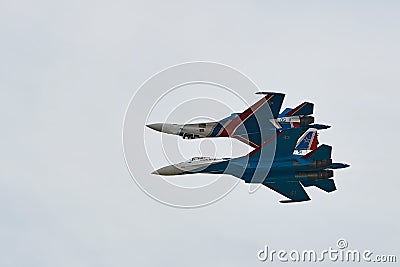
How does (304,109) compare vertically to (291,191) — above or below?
above

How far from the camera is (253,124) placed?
121 metres

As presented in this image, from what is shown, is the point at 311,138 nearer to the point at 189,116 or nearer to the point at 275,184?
the point at 275,184

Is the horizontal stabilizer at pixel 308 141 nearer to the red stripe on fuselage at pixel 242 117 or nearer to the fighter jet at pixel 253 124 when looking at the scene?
the fighter jet at pixel 253 124

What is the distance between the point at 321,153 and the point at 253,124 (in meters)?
8.54

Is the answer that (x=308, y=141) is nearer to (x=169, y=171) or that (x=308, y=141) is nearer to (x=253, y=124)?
(x=253, y=124)

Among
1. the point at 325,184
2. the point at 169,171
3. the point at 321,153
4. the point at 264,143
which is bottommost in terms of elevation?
the point at 169,171

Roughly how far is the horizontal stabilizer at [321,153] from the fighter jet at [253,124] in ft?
10.7

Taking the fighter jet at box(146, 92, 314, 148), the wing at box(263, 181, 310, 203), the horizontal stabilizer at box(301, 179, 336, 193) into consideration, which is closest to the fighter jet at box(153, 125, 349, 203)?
the fighter jet at box(146, 92, 314, 148)

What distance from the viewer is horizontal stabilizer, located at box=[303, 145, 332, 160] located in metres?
118

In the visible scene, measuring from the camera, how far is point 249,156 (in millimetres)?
119188

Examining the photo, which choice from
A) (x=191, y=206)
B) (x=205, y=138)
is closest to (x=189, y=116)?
(x=205, y=138)

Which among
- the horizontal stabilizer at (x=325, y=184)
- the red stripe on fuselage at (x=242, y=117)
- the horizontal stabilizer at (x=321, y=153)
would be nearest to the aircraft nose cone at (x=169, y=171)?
the red stripe on fuselage at (x=242, y=117)

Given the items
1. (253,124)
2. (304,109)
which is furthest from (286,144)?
(253,124)

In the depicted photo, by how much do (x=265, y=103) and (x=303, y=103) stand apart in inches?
171
